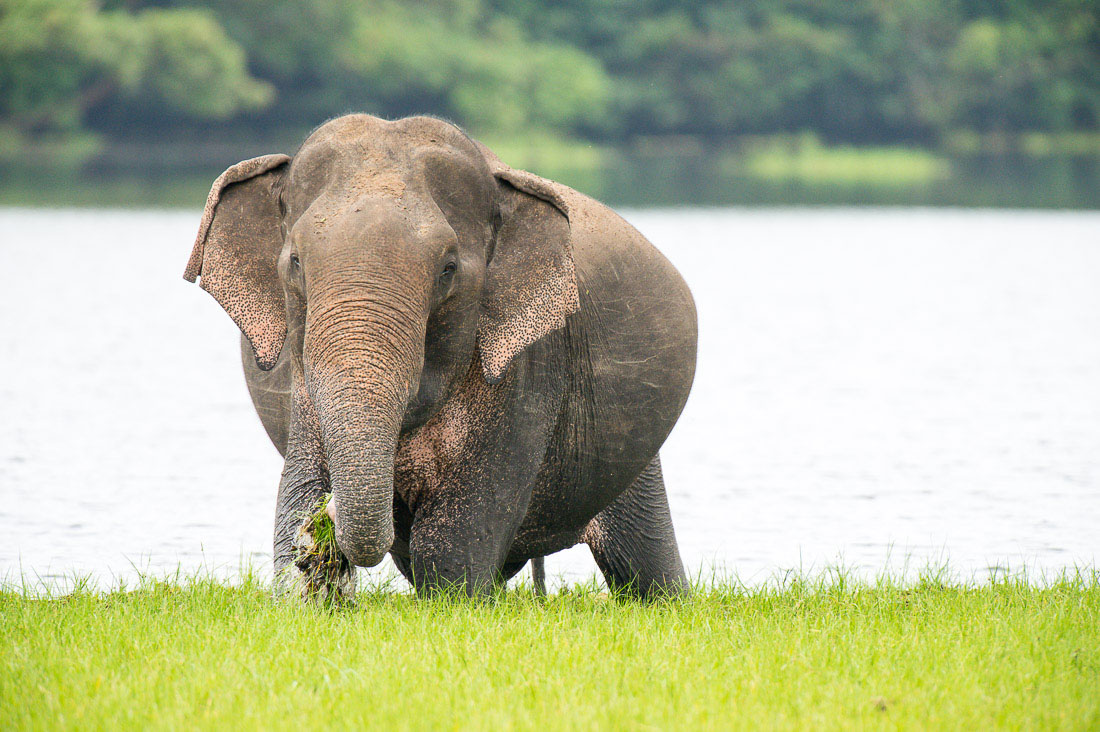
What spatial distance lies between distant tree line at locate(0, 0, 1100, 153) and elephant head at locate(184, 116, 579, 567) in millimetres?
53645

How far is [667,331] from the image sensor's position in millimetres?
6156

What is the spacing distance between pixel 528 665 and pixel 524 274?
128 cm

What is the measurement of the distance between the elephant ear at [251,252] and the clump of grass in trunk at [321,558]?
1.79 ft

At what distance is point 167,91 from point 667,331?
55.2 meters

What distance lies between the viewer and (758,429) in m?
13.2

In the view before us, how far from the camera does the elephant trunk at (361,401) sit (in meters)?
4.34

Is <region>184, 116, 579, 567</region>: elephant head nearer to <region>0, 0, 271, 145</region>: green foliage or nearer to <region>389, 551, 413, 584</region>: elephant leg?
<region>389, 551, 413, 584</region>: elephant leg

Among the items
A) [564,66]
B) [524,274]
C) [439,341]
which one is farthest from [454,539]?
[564,66]

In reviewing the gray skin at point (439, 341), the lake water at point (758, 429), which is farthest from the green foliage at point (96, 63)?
the gray skin at point (439, 341)

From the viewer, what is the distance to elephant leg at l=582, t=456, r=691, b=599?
658 cm

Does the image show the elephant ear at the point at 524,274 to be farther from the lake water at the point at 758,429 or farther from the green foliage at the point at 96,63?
the green foliage at the point at 96,63

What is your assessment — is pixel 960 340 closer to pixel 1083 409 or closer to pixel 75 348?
pixel 1083 409

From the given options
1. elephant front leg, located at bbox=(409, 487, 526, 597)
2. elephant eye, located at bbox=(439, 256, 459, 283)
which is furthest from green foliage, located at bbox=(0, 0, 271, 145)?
elephant eye, located at bbox=(439, 256, 459, 283)

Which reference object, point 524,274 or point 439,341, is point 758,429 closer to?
point 524,274
